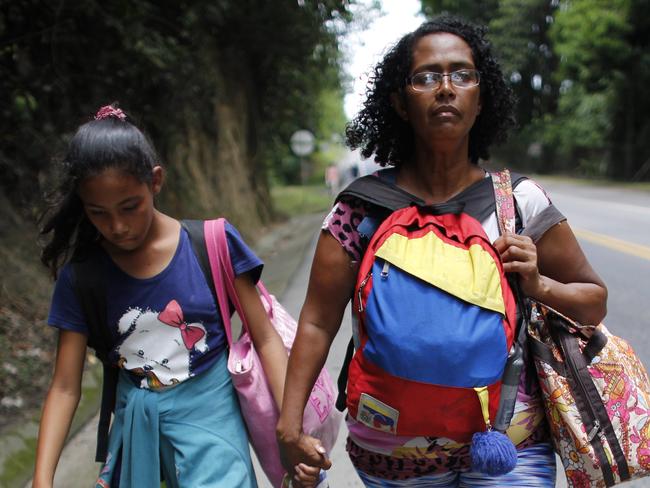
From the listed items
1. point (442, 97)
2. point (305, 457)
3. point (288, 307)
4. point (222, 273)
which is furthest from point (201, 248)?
point (288, 307)

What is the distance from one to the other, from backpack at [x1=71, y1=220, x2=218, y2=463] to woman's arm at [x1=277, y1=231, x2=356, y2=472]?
1.03 ft

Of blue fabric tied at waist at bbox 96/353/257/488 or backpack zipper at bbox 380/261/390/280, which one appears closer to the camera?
backpack zipper at bbox 380/261/390/280

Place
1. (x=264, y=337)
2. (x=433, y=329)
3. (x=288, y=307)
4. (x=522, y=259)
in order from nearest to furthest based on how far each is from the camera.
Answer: (x=433, y=329), (x=522, y=259), (x=264, y=337), (x=288, y=307)

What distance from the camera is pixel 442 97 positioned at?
1621 mm

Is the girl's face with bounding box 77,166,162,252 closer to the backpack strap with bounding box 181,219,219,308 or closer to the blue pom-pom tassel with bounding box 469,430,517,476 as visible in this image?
the backpack strap with bounding box 181,219,219,308

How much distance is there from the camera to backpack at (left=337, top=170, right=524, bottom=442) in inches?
54.1

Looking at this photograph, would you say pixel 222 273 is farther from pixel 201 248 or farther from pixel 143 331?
pixel 143 331

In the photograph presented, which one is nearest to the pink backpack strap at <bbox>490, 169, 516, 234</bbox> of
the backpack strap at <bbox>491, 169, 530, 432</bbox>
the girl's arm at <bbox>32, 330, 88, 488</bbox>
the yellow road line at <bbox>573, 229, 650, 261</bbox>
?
the backpack strap at <bbox>491, 169, 530, 432</bbox>

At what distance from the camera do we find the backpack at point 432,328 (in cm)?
137

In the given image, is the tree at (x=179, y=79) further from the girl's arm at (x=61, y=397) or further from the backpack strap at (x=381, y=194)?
the backpack strap at (x=381, y=194)

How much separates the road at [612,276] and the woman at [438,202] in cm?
182

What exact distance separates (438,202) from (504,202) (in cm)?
17

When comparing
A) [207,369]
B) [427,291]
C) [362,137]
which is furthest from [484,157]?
[207,369]

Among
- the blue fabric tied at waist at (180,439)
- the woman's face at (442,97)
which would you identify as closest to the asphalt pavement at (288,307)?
the blue fabric tied at waist at (180,439)
